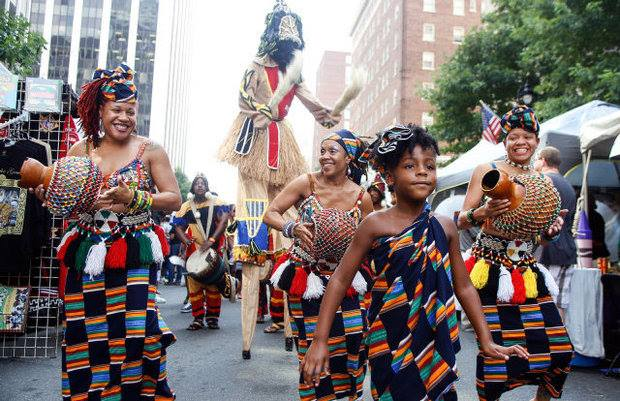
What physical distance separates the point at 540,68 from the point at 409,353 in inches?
715

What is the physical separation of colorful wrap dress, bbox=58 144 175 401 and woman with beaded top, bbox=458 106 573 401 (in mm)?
2000

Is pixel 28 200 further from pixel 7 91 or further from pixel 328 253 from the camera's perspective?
pixel 328 253

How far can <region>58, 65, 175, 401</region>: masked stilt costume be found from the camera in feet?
10.1

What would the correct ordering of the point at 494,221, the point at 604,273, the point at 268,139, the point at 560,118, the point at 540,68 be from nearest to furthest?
the point at 494,221, the point at 268,139, the point at 604,273, the point at 560,118, the point at 540,68

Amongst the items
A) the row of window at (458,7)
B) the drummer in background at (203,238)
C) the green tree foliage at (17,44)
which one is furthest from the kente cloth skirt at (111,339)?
the row of window at (458,7)

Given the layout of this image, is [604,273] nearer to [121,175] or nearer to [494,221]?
[494,221]

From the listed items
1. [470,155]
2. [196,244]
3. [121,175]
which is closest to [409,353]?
[121,175]

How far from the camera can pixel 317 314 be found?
11.9 ft

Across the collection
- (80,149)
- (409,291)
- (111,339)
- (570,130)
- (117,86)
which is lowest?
(111,339)

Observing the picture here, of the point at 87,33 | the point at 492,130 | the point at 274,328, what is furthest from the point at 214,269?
the point at 87,33

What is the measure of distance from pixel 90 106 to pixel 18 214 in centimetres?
317

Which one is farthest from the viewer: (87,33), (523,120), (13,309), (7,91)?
(87,33)

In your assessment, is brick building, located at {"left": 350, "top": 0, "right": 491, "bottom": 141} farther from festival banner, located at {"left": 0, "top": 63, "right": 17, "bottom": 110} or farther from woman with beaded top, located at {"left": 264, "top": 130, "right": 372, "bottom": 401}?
woman with beaded top, located at {"left": 264, "top": 130, "right": 372, "bottom": 401}

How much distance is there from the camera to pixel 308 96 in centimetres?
552
